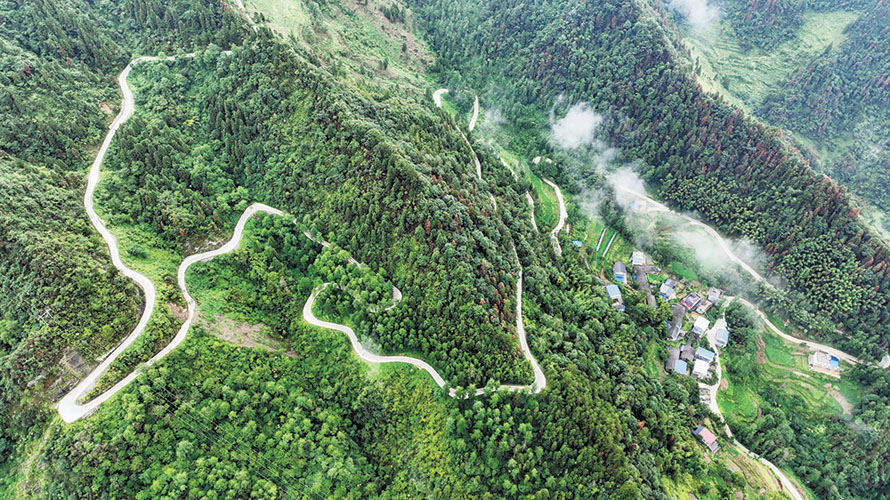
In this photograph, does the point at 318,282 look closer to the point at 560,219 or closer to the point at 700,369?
the point at 560,219

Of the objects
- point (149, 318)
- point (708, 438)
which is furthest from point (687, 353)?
point (149, 318)

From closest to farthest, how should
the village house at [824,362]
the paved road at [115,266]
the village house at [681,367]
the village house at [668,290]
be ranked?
1. the paved road at [115,266]
2. the village house at [681,367]
3. the village house at [824,362]
4. the village house at [668,290]

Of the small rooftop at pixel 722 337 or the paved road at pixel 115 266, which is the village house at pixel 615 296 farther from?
the paved road at pixel 115 266

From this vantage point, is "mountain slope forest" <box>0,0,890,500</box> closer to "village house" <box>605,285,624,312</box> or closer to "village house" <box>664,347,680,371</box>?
"village house" <box>605,285,624,312</box>

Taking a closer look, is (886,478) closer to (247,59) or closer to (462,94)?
(462,94)

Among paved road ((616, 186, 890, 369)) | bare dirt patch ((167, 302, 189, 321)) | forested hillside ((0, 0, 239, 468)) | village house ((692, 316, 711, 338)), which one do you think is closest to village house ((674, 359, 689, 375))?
village house ((692, 316, 711, 338))

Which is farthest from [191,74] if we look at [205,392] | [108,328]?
[205,392]

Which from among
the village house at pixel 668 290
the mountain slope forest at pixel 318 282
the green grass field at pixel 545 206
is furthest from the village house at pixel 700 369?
the green grass field at pixel 545 206
